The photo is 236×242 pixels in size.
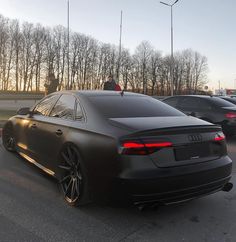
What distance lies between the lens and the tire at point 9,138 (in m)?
7.41

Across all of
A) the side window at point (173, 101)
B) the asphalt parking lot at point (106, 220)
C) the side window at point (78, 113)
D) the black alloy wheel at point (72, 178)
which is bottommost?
the asphalt parking lot at point (106, 220)

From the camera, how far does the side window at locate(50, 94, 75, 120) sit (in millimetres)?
5284

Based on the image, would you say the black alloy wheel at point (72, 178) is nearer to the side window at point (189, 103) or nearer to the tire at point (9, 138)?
the tire at point (9, 138)

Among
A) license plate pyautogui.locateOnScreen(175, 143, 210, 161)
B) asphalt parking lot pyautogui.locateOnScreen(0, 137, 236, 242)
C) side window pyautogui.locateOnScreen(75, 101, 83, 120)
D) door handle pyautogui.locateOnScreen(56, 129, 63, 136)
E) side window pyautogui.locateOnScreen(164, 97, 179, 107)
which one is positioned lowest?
asphalt parking lot pyautogui.locateOnScreen(0, 137, 236, 242)

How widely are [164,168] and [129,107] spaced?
4.48 feet

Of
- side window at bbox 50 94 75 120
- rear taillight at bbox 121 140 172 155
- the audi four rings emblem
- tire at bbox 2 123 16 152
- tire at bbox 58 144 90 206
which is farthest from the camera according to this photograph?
tire at bbox 2 123 16 152

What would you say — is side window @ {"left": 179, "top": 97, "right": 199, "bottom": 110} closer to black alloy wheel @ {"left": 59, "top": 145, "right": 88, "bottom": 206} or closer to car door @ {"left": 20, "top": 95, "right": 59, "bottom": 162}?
car door @ {"left": 20, "top": 95, "right": 59, "bottom": 162}

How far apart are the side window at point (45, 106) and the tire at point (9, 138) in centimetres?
117

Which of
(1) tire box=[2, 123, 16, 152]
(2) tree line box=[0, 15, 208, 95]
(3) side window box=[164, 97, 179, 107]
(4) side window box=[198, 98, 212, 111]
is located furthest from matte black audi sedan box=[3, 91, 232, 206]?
(2) tree line box=[0, 15, 208, 95]

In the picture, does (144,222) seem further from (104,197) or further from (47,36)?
(47,36)

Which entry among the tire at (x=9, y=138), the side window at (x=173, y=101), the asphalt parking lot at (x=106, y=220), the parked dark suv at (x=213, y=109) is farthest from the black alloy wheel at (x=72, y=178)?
the side window at (x=173, y=101)

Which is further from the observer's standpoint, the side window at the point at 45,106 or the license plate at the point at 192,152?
the side window at the point at 45,106

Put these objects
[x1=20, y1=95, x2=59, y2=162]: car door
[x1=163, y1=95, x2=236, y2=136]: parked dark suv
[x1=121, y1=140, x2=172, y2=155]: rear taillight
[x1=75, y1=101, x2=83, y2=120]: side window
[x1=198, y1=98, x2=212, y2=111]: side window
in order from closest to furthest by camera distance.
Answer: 1. [x1=121, y1=140, x2=172, y2=155]: rear taillight
2. [x1=75, y1=101, x2=83, y2=120]: side window
3. [x1=20, y1=95, x2=59, y2=162]: car door
4. [x1=163, y1=95, x2=236, y2=136]: parked dark suv
5. [x1=198, y1=98, x2=212, y2=111]: side window

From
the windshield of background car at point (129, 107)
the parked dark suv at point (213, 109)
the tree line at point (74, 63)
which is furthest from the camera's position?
the tree line at point (74, 63)
